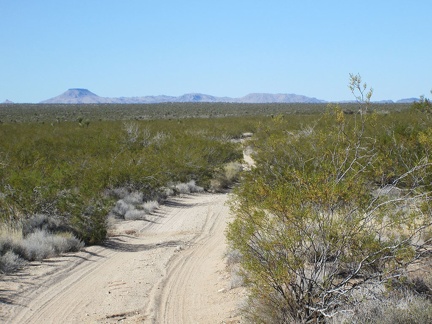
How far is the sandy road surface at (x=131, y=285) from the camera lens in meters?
8.48

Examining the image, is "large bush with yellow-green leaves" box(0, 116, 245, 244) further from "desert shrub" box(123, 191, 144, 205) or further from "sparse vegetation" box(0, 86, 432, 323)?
"desert shrub" box(123, 191, 144, 205)

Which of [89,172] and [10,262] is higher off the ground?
[89,172]

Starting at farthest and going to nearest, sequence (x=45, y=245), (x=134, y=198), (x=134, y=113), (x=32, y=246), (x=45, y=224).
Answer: (x=134, y=113) → (x=134, y=198) → (x=45, y=224) → (x=45, y=245) → (x=32, y=246)

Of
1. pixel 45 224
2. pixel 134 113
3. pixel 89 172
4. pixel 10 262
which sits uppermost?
pixel 134 113

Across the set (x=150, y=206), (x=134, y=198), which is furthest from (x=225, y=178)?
(x=150, y=206)

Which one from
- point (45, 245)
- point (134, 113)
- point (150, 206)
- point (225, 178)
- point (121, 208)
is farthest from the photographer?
point (134, 113)

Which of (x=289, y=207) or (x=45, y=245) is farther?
(x=45, y=245)

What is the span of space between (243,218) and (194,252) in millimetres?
5676

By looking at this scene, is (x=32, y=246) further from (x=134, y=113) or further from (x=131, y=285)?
(x=134, y=113)

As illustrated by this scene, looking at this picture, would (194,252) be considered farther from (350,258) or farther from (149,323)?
(350,258)

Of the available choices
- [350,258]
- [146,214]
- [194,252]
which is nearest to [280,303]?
[350,258]

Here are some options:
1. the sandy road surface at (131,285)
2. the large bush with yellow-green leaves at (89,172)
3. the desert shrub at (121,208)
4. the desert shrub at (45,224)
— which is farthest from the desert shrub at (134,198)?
the desert shrub at (45,224)

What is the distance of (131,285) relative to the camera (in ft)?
33.3

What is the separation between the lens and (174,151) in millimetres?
26609
